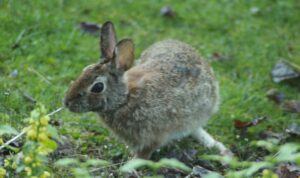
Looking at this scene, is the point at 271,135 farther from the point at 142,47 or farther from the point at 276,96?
the point at 142,47

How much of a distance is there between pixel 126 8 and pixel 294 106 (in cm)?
Result: 256

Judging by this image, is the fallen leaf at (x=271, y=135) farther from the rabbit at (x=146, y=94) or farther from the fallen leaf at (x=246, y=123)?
the rabbit at (x=146, y=94)

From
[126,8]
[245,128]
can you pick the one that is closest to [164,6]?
[126,8]

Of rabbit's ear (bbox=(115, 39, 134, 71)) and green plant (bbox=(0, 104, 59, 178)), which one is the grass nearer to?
rabbit's ear (bbox=(115, 39, 134, 71))

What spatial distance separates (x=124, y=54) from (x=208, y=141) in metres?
1.28

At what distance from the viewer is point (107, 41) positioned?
A: 505 centimetres

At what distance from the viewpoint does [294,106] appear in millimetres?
6559

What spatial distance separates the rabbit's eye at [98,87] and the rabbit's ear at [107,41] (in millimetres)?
235

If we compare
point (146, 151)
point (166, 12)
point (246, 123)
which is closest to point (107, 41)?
point (146, 151)

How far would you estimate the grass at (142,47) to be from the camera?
5.68 metres

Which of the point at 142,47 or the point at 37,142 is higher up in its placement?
the point at 142,47

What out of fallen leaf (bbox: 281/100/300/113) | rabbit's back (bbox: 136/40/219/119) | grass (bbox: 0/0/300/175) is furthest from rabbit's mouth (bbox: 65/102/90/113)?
fallen leaf (bbox: 281/100/300/113)

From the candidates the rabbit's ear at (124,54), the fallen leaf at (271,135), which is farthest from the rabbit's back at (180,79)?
the fallen leaf at (271,135)

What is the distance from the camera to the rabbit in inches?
192
